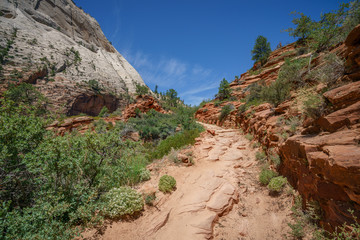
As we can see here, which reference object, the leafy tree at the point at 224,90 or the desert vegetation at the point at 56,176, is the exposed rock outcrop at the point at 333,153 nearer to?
the desert vegetation at the point at 56,176

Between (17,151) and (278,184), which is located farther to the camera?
(278,184)

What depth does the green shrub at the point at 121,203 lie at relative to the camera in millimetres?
4109

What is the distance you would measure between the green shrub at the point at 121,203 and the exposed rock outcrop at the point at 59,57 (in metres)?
29.6

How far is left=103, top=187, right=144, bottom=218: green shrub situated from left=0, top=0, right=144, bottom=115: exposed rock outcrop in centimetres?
2956

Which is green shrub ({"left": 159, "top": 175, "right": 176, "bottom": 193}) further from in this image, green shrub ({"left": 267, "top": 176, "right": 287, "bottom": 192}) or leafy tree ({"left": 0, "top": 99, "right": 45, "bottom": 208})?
leafy tree ({"left": 0, "top": 99, "right": 45, "bottom": 208})

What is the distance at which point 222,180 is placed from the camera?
5.50m

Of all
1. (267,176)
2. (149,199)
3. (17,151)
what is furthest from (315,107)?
(17,151)

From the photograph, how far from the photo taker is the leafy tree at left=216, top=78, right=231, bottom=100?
2433 cm

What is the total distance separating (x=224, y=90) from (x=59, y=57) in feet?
178

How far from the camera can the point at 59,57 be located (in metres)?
46.5

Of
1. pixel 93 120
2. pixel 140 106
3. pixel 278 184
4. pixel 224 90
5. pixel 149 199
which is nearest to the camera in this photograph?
pixel 278 184

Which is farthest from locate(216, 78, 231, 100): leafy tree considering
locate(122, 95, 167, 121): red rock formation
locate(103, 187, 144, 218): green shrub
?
locate(103, 187, 144, 218): green shrub

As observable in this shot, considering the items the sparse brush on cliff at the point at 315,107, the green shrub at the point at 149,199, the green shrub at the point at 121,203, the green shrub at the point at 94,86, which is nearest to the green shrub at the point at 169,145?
the green shrub at the point at 149,199

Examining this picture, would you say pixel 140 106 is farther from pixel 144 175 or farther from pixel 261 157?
pixel 261 157
